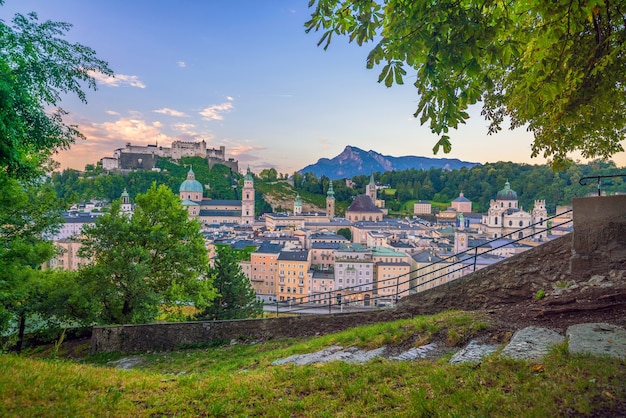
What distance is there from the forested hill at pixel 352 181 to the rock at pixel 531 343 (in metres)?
85.8

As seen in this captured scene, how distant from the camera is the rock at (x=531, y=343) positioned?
3.75 m

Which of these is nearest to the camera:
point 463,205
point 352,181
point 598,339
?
point 598,339

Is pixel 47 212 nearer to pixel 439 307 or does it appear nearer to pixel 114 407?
pixel 114 407

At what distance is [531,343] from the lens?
405 cm

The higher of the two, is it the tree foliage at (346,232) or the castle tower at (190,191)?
the castle tower at (190,191)

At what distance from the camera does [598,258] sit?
5691mm

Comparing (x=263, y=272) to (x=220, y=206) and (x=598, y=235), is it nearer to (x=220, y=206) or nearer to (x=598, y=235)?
(x=598, y=235)

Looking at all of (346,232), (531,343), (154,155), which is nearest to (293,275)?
(346,232)

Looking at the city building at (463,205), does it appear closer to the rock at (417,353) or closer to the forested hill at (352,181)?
the forested hill at (352,181)

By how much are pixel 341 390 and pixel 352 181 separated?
139269 millimetres

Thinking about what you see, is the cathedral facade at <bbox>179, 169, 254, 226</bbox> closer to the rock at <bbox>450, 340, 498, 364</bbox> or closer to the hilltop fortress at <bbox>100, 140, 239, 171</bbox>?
the hilltop fortress at <bbox>100, 140, 239, 171</bbox>

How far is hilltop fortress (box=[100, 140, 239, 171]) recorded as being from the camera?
421 ft

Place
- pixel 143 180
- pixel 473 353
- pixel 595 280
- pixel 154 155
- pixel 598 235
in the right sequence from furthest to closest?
pixel 154 155
pixel 143 180
pixel 598 235
pixel 595 280
pixel 473 353

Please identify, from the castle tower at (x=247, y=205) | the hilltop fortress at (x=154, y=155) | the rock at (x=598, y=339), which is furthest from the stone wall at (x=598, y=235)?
the hilltop fortress at (x=154, y=155)
